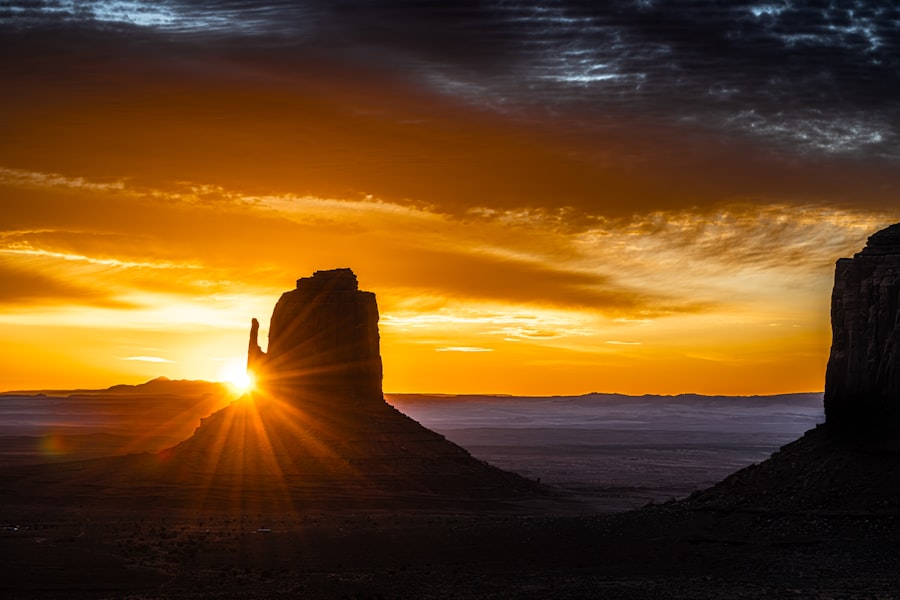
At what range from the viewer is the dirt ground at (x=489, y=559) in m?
40.5

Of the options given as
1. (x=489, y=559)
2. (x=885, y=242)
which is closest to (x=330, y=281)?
(x=489, y=559)

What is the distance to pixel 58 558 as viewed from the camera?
49281mm

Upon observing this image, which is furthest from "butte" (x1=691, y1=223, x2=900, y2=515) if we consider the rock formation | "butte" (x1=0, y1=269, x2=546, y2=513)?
the rock formation

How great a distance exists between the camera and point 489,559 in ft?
158

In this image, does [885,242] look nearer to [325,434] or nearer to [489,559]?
[489,559]

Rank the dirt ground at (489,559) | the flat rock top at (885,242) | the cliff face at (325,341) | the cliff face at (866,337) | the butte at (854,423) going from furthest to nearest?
the cliff face at (325,341), the flat rock top at (885,242), the cliff face at (866,337), the butte at (854,423), the dirt ground at (489,559)

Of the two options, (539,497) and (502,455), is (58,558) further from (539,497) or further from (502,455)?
(502,455)

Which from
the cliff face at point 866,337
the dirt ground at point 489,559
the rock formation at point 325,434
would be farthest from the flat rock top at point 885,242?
the rock formation at point 325,434

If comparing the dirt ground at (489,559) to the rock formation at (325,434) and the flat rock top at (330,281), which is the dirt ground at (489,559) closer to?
the rock formation at (325,434)

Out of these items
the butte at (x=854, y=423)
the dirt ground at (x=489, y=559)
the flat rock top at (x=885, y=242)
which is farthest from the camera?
the flat rock top at (x=885, y=242)

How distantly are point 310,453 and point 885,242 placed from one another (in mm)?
47262

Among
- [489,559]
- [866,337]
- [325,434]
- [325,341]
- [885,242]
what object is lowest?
[489,559]

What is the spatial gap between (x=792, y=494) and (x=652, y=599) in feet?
42.8

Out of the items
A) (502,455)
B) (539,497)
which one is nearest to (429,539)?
(539,497)
